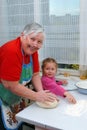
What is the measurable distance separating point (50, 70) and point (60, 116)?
511 mm

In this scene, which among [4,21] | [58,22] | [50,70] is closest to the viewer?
[50,70]

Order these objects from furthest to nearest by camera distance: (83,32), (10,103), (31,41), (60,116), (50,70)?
(83,32) < (50,70) < (10,103) < (31,41) < (60,116)

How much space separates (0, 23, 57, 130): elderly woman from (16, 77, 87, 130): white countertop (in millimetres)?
73

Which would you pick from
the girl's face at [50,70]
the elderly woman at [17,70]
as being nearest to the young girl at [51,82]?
the girl's face at [50,70]

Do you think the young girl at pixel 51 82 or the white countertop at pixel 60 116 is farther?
the young girl at pixel 51 82

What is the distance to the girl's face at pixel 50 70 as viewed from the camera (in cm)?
151

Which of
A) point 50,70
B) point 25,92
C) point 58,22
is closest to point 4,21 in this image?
point 58,22

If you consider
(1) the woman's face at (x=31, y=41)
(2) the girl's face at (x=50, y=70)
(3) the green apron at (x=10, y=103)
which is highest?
(1) the woman's face at (x=31, y=41)

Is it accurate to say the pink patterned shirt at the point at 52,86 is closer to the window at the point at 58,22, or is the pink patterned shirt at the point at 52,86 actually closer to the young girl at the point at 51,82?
the young girl at the point at 51,82

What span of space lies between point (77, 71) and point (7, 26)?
81 centimetres

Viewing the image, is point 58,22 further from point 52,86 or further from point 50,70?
point 52,86

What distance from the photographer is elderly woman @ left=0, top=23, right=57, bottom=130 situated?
113 centimetres

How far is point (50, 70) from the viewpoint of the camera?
151cm

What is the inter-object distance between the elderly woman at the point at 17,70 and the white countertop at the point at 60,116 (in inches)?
2.9
